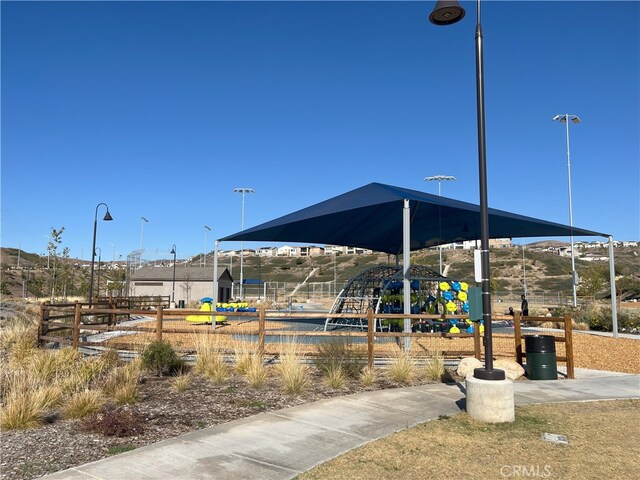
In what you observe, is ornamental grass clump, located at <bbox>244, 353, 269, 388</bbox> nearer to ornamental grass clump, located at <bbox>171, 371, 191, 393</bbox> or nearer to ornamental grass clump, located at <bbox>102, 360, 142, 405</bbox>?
ornamental grass clump, located at <bbox>171, 371, 191, 393</bbox>

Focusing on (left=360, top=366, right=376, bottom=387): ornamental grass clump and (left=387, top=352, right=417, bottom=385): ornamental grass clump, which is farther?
(left=387, top=352, right=417, bottom=385): ornamental grass clump

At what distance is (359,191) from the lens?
19.4m

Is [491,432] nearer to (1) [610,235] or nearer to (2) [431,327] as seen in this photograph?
(2) [431,327]

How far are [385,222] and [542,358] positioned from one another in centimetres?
1121

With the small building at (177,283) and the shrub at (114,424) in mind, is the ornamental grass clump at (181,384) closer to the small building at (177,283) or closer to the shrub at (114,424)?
the shrub at (114,424)

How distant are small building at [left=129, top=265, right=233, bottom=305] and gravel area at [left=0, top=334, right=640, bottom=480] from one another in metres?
41.4

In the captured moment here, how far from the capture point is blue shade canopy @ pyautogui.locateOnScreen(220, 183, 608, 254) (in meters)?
17.2

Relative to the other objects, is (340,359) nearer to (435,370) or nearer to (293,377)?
(293,377)

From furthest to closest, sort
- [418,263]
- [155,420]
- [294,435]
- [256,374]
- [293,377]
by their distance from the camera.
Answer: [418,263], [256,374], [293,377], [155,420], [294,435]

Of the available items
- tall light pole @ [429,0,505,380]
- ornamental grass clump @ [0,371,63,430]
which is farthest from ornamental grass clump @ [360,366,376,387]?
ornamental grass clump @ [0,371,63,430]

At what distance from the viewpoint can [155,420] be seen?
23.5ft

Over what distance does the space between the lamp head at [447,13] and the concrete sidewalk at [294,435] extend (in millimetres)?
6329
